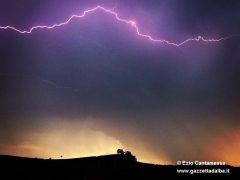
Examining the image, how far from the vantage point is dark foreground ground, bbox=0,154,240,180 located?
21797 mm

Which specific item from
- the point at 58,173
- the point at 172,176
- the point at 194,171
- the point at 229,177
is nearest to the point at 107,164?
the point at 58,173

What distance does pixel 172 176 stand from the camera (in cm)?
2505

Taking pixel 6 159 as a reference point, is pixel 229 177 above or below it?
above

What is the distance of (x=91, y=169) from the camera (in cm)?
2322

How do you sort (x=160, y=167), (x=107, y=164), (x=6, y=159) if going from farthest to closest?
1. (x=160, y=167)
2. (x=107, y=164)
3. (x=6, y=159)

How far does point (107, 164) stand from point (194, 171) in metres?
6.54

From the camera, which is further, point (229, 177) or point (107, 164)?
point (229, 177)

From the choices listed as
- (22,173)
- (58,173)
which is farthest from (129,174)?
(22,173)

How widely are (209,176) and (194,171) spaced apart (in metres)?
1.15

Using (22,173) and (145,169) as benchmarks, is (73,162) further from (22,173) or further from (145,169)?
(145,169)

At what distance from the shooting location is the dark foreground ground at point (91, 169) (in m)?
21.8

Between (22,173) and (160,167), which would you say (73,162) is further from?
(160,167)

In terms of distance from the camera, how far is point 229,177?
1005 inches

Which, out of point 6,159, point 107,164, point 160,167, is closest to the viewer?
point 6,159
